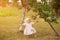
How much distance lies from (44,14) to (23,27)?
3.20 feet

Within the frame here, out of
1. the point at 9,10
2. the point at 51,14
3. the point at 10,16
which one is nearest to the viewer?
the point at 51,14

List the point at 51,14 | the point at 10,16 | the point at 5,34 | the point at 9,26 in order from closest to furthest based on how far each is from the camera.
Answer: the point at 51,14
the point at 5,34
the point at 9,26
the point at 10,16

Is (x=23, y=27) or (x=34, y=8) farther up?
(x=34, y=8)

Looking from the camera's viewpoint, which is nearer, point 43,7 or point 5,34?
point 43,7

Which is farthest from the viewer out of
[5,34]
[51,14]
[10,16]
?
[10,16]

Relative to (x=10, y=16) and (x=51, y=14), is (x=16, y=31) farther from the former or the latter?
(x=10, y=16)

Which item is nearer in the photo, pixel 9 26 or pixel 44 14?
pixel 44 14

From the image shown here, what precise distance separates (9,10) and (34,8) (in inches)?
181

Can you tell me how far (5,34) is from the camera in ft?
18.9

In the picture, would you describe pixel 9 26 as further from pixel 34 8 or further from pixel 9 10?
pixel 9 10

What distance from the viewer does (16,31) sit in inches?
240

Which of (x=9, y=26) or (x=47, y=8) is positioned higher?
(x=47, y=8)

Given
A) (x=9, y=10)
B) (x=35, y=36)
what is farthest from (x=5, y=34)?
(x=9, y=10)

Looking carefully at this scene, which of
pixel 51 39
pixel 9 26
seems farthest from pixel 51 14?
A: pixel 9 26
